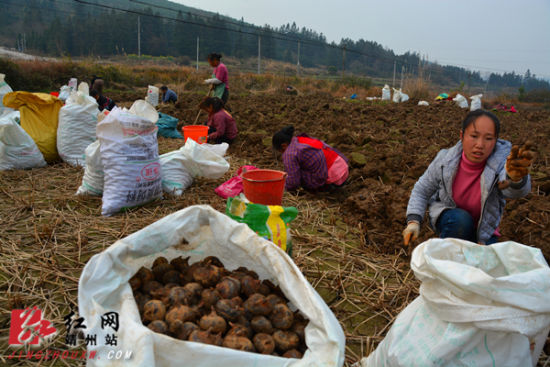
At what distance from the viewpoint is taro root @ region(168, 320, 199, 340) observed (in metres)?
1.42

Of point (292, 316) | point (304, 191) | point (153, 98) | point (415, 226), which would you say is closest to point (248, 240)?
point (292, 316)

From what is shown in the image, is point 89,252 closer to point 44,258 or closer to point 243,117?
point 44,258

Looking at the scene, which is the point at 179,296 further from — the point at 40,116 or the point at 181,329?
the point at 40,116

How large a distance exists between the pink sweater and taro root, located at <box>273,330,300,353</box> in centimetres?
165

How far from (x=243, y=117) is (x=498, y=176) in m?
6.92

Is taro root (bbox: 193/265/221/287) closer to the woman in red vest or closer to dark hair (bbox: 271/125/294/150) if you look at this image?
A: the woman in red vest

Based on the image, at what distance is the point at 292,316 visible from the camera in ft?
5.05

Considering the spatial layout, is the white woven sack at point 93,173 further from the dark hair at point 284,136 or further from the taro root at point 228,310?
the taro root at point 228,310

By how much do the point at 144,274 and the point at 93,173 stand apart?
222cm

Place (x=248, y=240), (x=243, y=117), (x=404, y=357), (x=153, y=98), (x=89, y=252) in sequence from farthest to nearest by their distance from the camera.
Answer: (x=153, y=98) < (x=243, y=117) < (x=89, y=252) < (x=248, y=240) < (x=404, y=357)

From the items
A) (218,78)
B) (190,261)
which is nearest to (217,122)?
(218,78)

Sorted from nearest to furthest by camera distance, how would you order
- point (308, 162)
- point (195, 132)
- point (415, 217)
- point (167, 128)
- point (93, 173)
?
point (415, 217)
point (93, 173)
point (308, 162)
point (195, 132)
point (167, 128)

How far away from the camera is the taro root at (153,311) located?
4.89 ft

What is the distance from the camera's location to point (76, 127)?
453 cm
